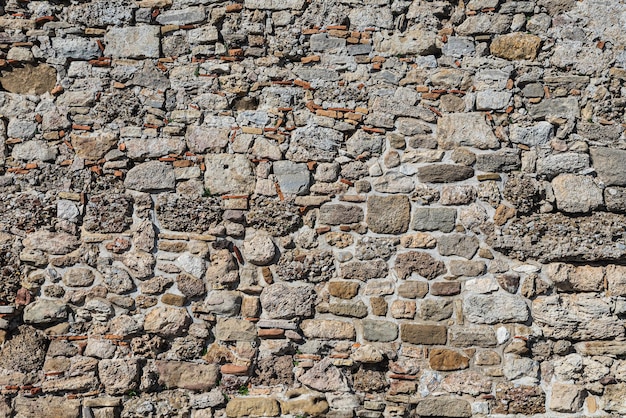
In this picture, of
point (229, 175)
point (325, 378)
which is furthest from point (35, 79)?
point (325, 378)

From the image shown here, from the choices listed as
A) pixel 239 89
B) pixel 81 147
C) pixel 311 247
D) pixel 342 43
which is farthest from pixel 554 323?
pixel 81 147

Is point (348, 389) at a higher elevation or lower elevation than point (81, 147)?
lower

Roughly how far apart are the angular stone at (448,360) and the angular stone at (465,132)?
48.0 inches

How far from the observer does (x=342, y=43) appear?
3.79 m

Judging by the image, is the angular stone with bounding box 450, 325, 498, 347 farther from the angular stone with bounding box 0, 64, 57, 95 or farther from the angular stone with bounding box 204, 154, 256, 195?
the angular stone with bounding box 0, 64, 57, 95

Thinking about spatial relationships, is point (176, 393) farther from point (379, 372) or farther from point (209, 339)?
point (379, 372)

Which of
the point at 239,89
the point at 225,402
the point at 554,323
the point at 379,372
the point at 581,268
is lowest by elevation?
the point at 225,402

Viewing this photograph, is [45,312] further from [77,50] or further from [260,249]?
[77,50]

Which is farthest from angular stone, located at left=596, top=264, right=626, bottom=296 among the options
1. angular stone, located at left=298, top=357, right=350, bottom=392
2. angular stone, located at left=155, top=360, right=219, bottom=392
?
angular stone, located at left=155, top=360, right=219, bottom=392

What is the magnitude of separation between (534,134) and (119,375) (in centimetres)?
285

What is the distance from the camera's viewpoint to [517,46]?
3.72 meters

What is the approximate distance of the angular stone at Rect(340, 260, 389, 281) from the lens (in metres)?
3.60

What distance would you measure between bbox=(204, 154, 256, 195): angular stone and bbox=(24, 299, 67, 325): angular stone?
3.76ft

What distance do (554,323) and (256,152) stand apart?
2.01 meters
